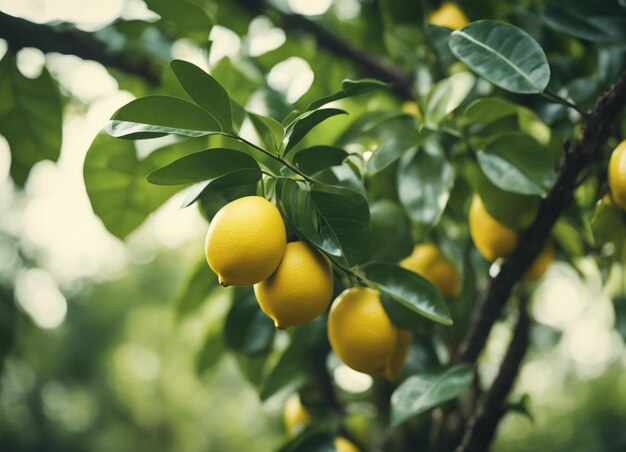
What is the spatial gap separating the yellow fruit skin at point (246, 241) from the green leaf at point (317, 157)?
56 millimetres

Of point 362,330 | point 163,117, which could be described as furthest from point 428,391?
point 163,117

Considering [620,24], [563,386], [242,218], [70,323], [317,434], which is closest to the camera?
[242,218]

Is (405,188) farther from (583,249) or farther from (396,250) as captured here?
(583,249)

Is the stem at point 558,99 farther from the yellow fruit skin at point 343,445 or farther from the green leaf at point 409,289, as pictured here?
the yellow fruit skin at point 343,445

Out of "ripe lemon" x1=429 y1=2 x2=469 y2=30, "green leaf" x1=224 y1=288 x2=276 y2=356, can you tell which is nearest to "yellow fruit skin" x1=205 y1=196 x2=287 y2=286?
"green leaf" x1=224 y1=288 x2=276 y2=356

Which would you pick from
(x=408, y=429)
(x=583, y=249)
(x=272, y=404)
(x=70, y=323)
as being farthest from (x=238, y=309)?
(x=70, y=323)

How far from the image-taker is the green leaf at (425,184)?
1.52 feet

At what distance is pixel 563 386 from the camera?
1642 millimetres

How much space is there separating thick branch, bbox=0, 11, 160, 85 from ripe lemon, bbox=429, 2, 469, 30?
0.38 metres

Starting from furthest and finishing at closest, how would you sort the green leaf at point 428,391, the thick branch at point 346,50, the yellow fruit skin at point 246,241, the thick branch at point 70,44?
1. the thick branch at point 346,50
2. the thick branch at point 70,44
3. the green leaf at point 428,391
4. the yellow fruit skin at point 246,241

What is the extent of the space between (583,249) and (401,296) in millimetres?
339

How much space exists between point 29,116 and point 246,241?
1.51 ft

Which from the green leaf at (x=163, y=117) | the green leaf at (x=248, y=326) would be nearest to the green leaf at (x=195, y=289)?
the green leaf at (x=248, y=326)

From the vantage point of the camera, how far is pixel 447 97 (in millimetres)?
499
